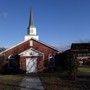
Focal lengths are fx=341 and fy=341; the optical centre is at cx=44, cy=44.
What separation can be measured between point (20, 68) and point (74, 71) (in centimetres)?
1595

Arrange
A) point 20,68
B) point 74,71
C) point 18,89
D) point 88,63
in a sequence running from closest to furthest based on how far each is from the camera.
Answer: point 18,89
point 74,71
point 20,68
point 88,63

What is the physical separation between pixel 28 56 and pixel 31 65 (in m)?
1.32

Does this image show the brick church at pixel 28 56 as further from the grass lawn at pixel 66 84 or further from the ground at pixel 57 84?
the grass lawn at pixel 66 84

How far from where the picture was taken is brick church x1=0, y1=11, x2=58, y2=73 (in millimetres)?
47594

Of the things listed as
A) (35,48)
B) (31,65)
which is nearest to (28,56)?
(31,65)

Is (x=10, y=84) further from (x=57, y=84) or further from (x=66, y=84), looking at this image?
(x=66, y=84)

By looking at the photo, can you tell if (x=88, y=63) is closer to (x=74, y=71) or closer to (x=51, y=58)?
(x=51, y=58)

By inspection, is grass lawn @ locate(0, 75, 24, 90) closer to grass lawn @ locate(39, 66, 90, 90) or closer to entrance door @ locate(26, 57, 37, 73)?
grass lawn @ locate(39, 66, 90, 90)

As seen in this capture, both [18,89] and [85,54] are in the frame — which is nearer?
[18,89]

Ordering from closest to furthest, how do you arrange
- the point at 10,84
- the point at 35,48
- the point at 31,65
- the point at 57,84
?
the point at 57,84, the point at 10,84, the point at 31,65, the point at 35,48

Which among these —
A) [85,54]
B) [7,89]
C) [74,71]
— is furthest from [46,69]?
[7,89]

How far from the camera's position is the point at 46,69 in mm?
47719

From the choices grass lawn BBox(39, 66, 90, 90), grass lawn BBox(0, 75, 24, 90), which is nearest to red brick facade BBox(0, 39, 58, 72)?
grass lawn BBox(0, 75, 24, 90)

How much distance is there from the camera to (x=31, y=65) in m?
47.6
